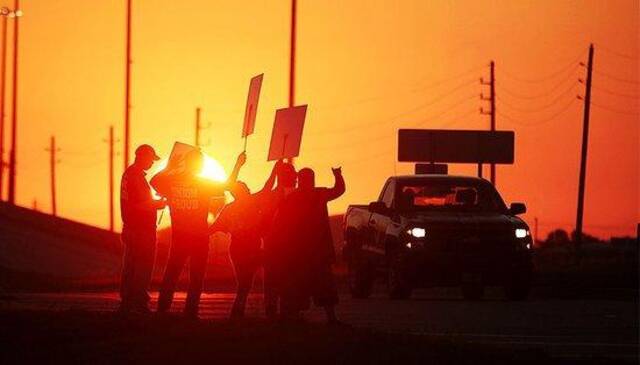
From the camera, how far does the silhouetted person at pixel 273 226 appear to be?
67.8ft

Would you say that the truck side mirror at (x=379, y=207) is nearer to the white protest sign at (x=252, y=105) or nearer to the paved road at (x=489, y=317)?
the paved road at (x=489, y=317)

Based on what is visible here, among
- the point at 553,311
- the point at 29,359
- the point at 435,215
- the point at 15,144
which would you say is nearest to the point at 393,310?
the point at 553,311

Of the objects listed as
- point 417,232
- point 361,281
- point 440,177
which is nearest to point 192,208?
point 417,232

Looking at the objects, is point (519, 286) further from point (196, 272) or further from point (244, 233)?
point (244, 233)

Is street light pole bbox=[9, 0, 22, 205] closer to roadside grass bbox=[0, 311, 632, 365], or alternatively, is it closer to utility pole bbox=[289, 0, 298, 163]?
utility pole bbox=[289, 0, 298, 163]

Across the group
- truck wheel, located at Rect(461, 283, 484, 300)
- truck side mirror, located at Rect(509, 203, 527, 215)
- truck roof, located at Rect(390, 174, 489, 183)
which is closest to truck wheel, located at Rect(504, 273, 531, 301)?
truck wheel, located at Rect(461, 283, 484, 300)

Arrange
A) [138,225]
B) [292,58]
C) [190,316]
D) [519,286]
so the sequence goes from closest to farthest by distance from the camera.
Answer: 1. [190,316]
2. [138,225]
3. [519,286]
4. [292,58]

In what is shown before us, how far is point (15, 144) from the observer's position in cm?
8494

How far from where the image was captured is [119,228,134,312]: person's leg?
22.8 metres

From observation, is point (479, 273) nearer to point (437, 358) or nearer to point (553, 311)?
point (553, 311)

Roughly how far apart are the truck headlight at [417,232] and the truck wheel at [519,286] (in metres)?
1.51

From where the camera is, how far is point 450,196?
1232 inches

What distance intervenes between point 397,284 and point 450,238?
41.5 inches

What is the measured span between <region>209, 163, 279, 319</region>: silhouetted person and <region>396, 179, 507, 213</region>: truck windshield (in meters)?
9.53
